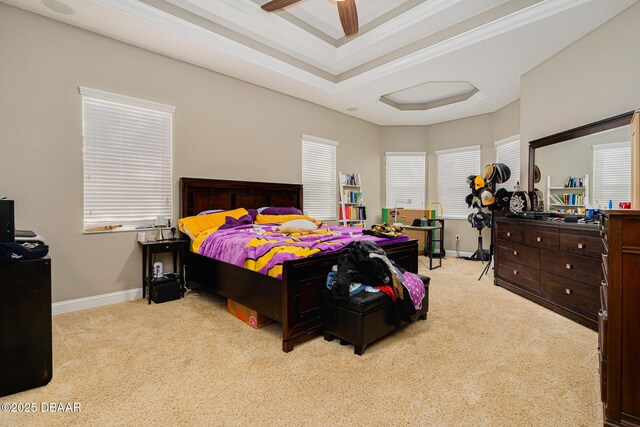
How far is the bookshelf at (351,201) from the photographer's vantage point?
6.16 metres

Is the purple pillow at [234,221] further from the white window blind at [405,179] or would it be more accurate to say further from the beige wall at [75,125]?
the white window blind at [405,179]

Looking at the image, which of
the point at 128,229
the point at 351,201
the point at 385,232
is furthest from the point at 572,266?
the point at 128,229

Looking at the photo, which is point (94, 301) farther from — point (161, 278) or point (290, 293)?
point (290, 293)

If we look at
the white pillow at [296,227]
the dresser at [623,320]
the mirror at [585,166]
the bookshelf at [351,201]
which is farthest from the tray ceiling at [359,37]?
the dresser at [623,320]

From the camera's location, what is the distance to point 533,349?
2408mm

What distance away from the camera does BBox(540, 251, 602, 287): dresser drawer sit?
2.79 m

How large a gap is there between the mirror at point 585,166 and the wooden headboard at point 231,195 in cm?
350

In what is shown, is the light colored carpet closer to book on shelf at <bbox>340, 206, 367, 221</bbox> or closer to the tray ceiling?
the tray ceiling

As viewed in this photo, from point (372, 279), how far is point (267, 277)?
852 mm

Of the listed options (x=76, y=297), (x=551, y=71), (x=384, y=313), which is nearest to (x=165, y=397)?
(x=384, y=313)

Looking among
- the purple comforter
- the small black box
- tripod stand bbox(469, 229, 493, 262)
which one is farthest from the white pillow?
tripod stand bbox(469, 229, 493, 262)

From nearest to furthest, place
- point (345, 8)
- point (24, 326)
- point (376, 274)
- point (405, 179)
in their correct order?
point (24, 326) → point (376, 274) → point (345, 8) → point (405, 179)

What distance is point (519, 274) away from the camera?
151 inches

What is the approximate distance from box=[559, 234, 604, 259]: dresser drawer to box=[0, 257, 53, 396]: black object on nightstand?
4204mm
